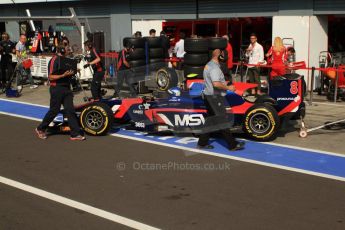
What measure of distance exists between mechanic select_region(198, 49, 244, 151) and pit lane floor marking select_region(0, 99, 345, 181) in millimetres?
192

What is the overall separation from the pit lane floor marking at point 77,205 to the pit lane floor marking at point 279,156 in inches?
114

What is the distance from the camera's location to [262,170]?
24.8ft

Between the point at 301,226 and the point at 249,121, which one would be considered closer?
the point at 301,226

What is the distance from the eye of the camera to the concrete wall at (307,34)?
15102mm

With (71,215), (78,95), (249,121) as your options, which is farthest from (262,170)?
(78,95)

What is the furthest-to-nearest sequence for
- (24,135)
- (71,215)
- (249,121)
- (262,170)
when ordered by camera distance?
1. (24,135)
2. (249,121)
3. (262,170)
4. (71,215)

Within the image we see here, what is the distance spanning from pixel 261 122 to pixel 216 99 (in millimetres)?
1091

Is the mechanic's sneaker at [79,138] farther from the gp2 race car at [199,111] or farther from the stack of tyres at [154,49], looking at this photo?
the stack of tyres at [154,49]

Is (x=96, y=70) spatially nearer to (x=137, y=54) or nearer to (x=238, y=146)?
(x=137, y=54)

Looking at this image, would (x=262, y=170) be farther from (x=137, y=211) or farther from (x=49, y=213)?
(x=49, y=213)

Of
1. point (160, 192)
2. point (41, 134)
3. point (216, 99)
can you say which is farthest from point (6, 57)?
point (160, 192)

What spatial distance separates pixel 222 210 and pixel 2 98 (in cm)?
A: 1123

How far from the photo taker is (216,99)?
28.2 ft

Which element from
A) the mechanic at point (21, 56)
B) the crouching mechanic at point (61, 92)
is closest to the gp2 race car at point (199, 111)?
the crouching mechanic at point (61, 92)
